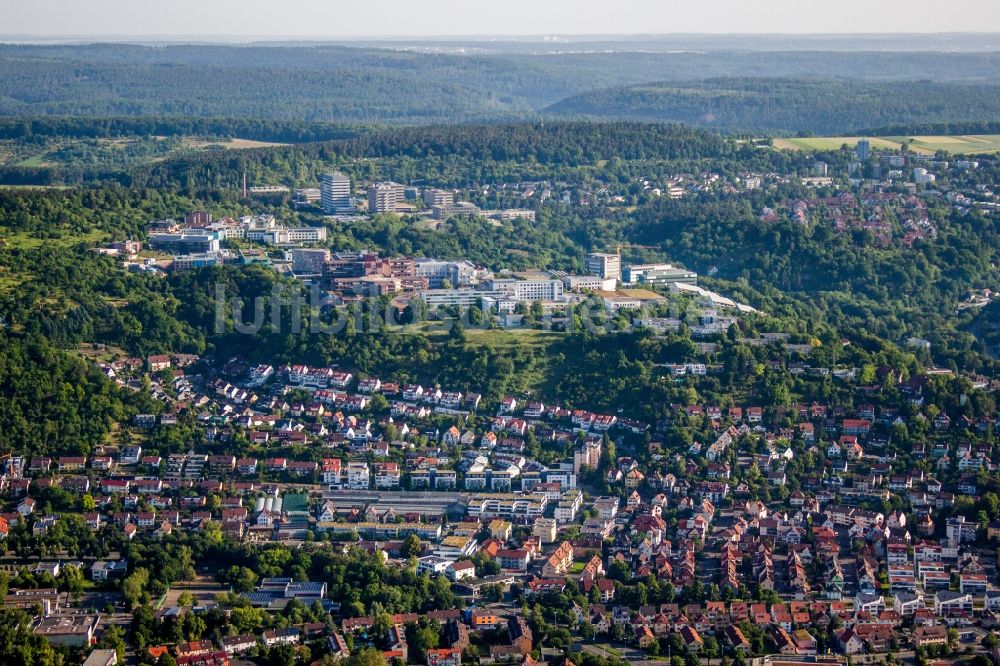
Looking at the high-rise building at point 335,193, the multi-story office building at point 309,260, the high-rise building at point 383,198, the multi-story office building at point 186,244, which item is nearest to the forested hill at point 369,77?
the high-rise building at point 383,198

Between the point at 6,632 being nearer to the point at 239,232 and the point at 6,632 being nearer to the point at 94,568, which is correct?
the point at 94,568

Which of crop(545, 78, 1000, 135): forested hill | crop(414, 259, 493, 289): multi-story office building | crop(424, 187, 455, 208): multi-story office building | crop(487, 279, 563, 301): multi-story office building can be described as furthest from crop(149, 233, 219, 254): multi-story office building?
crop(545, 78, 1000, 135): forested hill

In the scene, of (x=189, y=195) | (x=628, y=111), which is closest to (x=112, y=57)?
(x=628, y=111)

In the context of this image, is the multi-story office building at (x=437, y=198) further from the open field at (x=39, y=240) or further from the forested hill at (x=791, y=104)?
the forested hill at (x=791, y=104)

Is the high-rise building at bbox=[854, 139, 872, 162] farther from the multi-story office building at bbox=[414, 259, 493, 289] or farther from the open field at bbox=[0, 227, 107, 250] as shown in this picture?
the open field at bbox=[0, 227, 107, 250]

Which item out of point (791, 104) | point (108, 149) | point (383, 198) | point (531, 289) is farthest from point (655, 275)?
point (791, 104)
